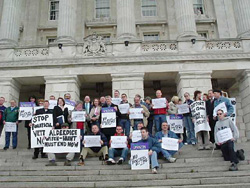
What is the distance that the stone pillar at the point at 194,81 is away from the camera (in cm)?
1756

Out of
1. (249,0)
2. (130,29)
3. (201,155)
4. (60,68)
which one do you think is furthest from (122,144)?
(249,0)

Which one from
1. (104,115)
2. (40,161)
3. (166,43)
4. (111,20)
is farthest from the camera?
(111,20)

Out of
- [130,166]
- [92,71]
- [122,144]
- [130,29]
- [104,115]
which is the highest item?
[130,29]

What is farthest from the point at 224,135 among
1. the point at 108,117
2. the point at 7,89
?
the point at 7,89

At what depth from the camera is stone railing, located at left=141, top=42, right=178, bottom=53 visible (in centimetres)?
1878

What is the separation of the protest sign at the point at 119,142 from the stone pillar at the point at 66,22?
11341mm

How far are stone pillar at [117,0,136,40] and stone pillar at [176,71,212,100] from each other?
4.82 m

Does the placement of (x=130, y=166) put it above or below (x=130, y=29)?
below

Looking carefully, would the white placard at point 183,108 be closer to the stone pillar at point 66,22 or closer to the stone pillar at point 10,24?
the stone pillar at point 66,22

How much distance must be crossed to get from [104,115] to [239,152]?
213 inches

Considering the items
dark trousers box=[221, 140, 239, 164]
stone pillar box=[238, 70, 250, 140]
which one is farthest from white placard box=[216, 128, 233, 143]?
stone pillar box=[238, 70, 250, 140]

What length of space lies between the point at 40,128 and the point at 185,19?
1376 cm

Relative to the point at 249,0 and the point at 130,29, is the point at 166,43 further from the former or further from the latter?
the point at 249,0

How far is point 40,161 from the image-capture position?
34.4ft
